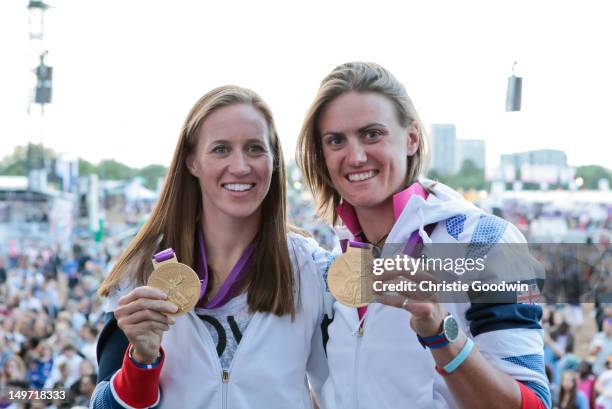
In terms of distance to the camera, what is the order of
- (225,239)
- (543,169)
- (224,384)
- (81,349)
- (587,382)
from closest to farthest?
(224,384) < (225,239) < (587,382) < (81,349) < (543,169)

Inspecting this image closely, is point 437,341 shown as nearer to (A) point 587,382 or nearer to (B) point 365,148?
(B) point 365,148

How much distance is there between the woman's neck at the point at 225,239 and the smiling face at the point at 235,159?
57 millimetres

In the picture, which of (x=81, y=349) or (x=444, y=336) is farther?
(x=81, y=349)

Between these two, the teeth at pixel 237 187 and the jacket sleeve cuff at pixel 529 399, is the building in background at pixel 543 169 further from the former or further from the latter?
the jacket sleeve cuff at pixel 529 399

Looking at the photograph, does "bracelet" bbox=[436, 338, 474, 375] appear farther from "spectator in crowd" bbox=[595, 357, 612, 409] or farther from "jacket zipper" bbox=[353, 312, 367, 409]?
"spectator in crowd" bbox=[595, 357, 612, 409]

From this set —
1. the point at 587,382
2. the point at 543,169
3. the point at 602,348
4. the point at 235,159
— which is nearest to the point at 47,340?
the point at 587,382

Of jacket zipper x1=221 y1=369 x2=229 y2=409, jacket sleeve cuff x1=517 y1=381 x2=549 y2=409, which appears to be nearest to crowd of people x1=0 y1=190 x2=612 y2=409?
jacket zipper x1=221 y1=369 x2=229 y2=409

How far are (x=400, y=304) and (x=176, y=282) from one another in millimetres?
755

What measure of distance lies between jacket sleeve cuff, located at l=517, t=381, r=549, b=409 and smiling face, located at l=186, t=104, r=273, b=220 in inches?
43.6

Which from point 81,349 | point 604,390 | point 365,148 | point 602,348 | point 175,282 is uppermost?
point 365,148

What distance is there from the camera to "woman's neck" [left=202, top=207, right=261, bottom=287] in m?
2.59

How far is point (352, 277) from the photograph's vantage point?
2.24 meters

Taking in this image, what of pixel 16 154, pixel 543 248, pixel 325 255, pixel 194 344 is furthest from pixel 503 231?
pixel 16 154

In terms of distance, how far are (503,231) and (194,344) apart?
1109mm
